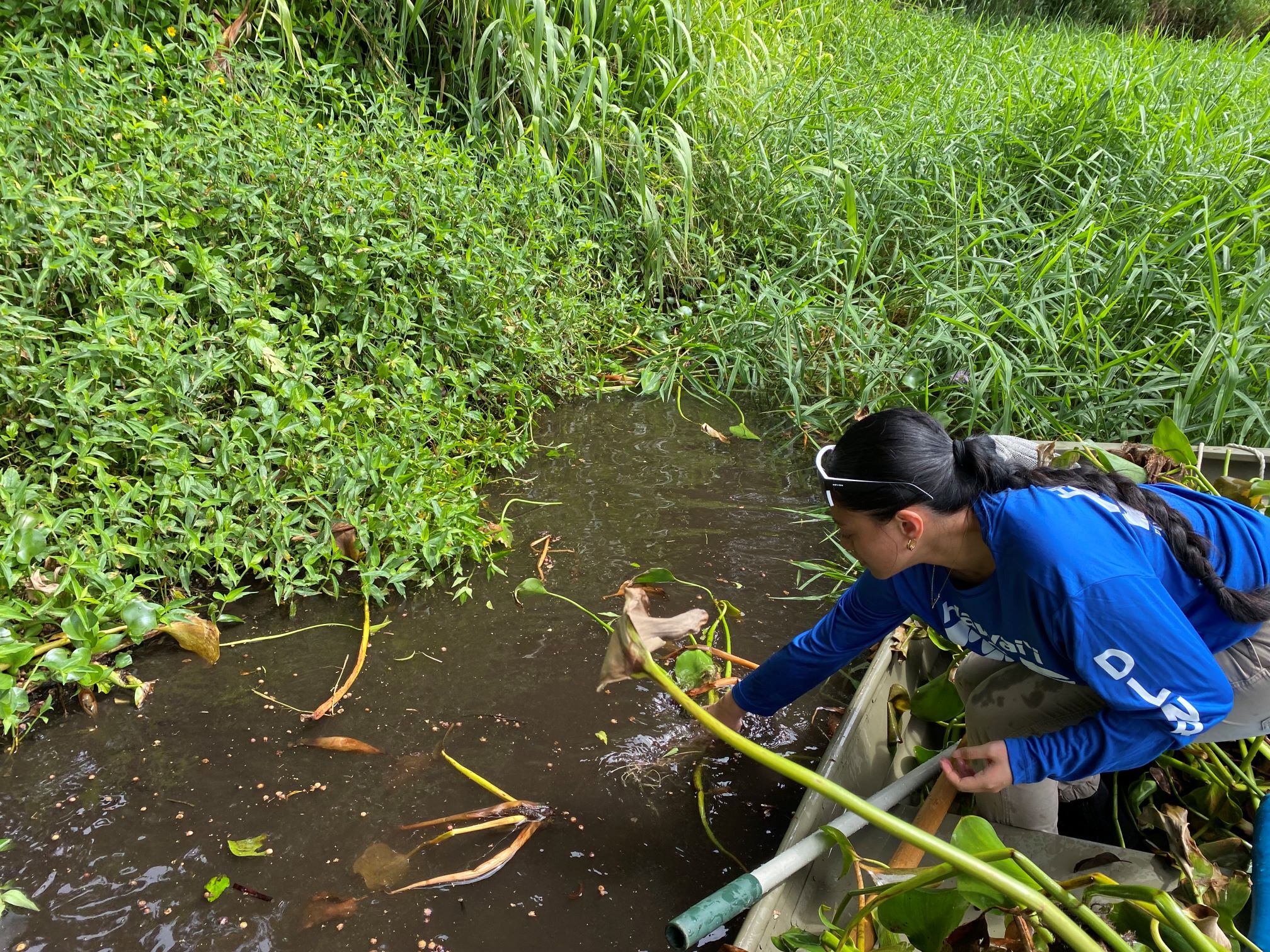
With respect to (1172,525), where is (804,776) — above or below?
below

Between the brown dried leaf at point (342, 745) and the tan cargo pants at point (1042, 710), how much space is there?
4.65 feet

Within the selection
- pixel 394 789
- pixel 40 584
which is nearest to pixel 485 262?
pixel 40 584

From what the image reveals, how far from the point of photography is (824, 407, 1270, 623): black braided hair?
4.94 ft

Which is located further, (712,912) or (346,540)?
(346,540)

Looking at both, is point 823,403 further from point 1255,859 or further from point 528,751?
point 1255,859

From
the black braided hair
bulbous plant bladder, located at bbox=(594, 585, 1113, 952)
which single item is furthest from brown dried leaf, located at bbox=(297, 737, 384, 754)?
the black braided hair

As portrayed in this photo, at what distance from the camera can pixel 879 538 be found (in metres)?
1.58

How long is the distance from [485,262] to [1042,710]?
2626 mm

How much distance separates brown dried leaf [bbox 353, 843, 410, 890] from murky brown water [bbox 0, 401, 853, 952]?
0.02 meters

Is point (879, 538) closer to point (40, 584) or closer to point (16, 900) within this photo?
point (16, 900)

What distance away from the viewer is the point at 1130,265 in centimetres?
368

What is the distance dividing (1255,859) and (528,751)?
4.97 feet

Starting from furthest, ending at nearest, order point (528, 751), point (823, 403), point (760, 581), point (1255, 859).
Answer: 1. point (823, 403)
2. point (760, 581)
3. point (528, 751)
4. point (1255, 859)

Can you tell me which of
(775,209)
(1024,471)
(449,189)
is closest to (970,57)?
(775,209)
